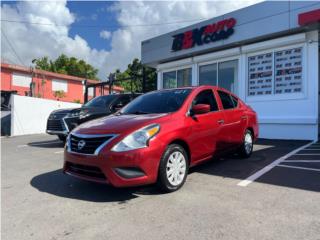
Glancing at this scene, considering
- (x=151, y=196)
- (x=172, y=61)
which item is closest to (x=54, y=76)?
(x=172, y=61)

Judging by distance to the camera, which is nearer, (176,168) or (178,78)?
(176,168)

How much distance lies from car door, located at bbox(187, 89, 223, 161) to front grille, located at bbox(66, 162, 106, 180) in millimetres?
1527

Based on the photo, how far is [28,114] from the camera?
698 inches

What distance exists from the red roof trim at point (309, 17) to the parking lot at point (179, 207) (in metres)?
5.51

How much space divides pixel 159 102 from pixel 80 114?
5.06m

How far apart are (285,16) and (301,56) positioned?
1.49m

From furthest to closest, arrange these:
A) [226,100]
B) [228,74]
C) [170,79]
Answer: [170,79], [228,74], [226,100]

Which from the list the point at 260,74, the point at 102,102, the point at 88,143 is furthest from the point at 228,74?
the point at 88,143

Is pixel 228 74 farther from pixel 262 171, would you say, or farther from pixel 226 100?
pixel 262 171

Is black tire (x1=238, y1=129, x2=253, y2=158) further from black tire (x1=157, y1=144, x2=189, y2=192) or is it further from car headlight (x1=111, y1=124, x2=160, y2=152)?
car headlight (x1=111, y1=124, x2=160, y2=152)

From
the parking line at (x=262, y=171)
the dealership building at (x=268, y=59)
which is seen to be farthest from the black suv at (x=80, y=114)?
the dealership building at (x=268, y=59)

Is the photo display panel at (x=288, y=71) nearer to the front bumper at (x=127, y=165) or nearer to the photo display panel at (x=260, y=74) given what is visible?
the photo display panel at (x=260, y=74)

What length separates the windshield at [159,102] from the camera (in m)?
5.39

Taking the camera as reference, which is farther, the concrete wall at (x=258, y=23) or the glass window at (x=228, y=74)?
the glass window at (x=228, y=74)
